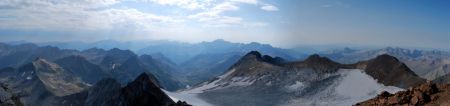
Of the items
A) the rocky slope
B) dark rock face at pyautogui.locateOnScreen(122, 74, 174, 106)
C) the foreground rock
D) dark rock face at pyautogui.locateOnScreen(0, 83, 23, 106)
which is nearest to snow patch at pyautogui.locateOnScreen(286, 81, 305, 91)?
the rocky slope

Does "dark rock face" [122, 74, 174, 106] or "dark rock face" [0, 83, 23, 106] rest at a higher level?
"dark rock face" [0, 83, 23, 106]

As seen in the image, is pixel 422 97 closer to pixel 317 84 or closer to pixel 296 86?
pixel 317 84

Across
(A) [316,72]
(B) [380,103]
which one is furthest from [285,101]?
(B) [380,103]

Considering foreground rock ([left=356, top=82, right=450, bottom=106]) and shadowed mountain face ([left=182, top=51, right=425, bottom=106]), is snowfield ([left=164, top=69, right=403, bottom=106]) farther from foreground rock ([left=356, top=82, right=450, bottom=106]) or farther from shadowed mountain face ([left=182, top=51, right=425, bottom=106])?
foreground rock ([left=356, top=82, right=450, bottom=106])

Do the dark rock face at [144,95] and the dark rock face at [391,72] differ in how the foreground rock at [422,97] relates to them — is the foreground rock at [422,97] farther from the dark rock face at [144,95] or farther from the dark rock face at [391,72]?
the dark rock face at [391,72]

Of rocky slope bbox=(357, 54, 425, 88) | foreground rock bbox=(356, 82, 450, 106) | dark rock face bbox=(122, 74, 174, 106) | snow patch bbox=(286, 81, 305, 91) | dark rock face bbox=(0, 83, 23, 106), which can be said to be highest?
dark rock face bbox=(0, 83, 23, 106)

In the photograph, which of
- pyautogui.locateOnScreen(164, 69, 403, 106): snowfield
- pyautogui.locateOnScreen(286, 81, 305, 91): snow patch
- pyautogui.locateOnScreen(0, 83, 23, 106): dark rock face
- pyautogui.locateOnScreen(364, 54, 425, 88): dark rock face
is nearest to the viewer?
pyautogui.locateOnScreen(0, 83, 23, 106): dark rock face

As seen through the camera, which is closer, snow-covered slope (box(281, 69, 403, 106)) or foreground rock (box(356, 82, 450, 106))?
foreground rock (box(356, 82, 450, 106))
